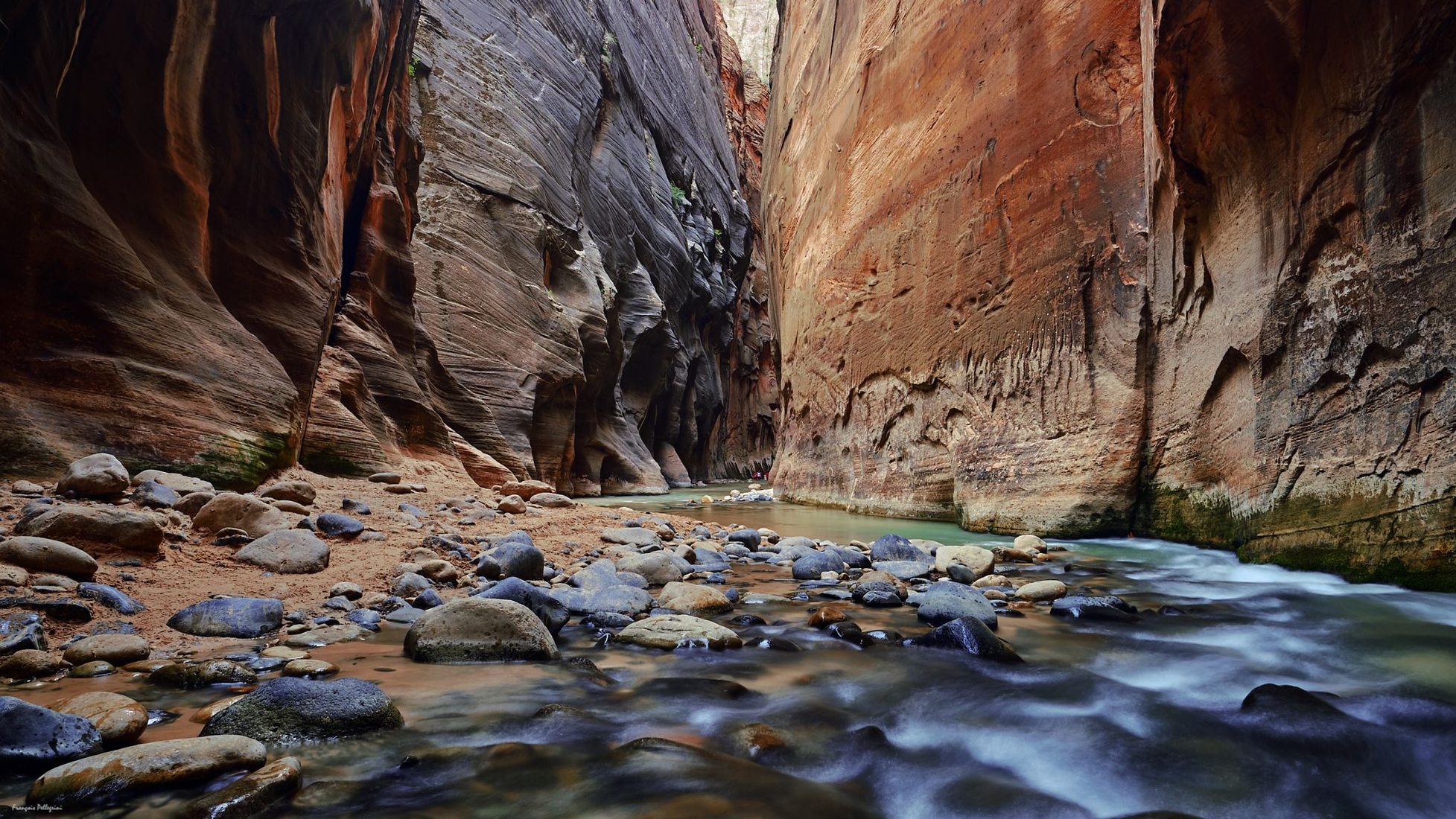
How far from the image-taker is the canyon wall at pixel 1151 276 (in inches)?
151

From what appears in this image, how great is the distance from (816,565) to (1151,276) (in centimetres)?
466

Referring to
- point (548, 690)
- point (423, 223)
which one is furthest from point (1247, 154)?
point (423, 223)

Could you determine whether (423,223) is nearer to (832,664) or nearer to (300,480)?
(300,480)

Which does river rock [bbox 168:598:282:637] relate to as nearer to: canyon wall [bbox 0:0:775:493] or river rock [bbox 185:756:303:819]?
river rock [bbox 185:756:303:819]

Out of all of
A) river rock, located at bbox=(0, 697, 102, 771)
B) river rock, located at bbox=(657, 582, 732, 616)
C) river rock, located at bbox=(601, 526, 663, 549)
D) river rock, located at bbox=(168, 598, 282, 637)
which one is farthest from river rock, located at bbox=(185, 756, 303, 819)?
river rock, located at bbox=(601, 526, 663, 549)

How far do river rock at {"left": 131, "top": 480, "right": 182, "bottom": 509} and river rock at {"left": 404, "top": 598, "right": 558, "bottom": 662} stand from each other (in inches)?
83.6

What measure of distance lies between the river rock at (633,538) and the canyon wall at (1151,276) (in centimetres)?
413

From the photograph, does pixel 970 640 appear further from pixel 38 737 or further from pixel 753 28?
pixel 753 28

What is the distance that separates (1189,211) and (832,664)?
221 inches

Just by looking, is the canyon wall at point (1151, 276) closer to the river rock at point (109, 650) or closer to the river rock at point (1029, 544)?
the river rock at point (1029, 544)

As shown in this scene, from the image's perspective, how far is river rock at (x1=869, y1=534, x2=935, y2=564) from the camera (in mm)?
5277

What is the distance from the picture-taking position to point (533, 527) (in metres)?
5.86

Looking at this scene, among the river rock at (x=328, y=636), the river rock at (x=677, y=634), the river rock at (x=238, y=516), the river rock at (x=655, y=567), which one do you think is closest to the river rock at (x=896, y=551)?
the river rock at (x=655, y=567)

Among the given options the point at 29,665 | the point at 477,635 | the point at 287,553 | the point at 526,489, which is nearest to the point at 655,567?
the point at 477,635
